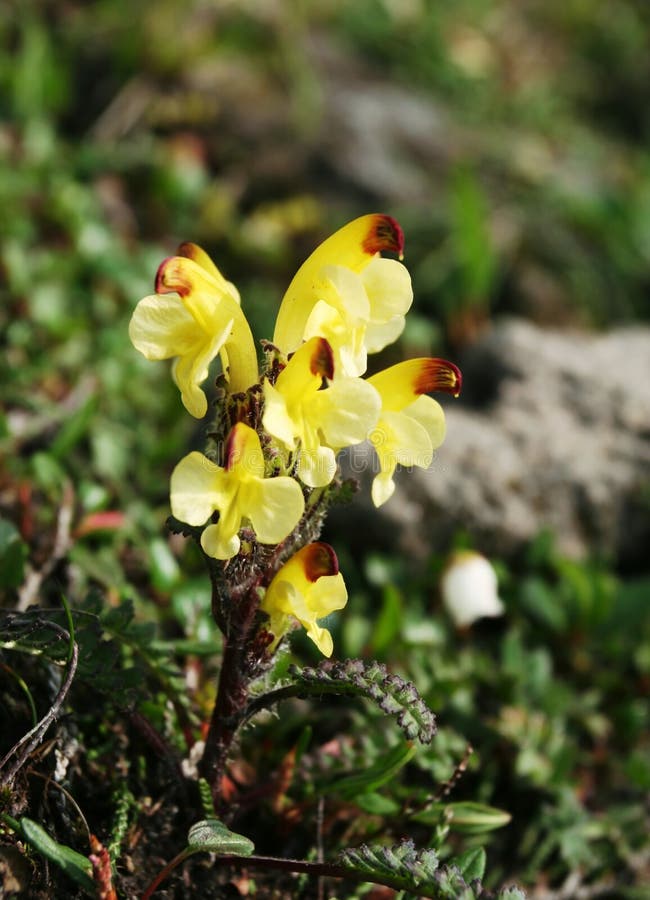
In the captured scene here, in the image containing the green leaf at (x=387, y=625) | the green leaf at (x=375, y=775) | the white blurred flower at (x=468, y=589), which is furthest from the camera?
the white blurred flower at (x=468, y=589)

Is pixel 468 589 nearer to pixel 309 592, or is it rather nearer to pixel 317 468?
pixel 309 592

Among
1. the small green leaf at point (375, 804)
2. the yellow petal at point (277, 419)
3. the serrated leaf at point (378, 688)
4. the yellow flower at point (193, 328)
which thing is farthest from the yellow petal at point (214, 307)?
the small green leaf at point (375, 804)

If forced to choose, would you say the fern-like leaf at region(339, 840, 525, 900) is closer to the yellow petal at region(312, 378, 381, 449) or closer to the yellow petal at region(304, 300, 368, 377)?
the yellow petal at region(312, 378, 381, 449)

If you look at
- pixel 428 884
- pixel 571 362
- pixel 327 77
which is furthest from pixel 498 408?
pixel 327 77

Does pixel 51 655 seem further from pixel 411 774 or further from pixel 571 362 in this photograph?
pixel 571 362

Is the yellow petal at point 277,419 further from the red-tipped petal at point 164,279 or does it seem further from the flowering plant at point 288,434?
the red-tipped petal at point 164,279
